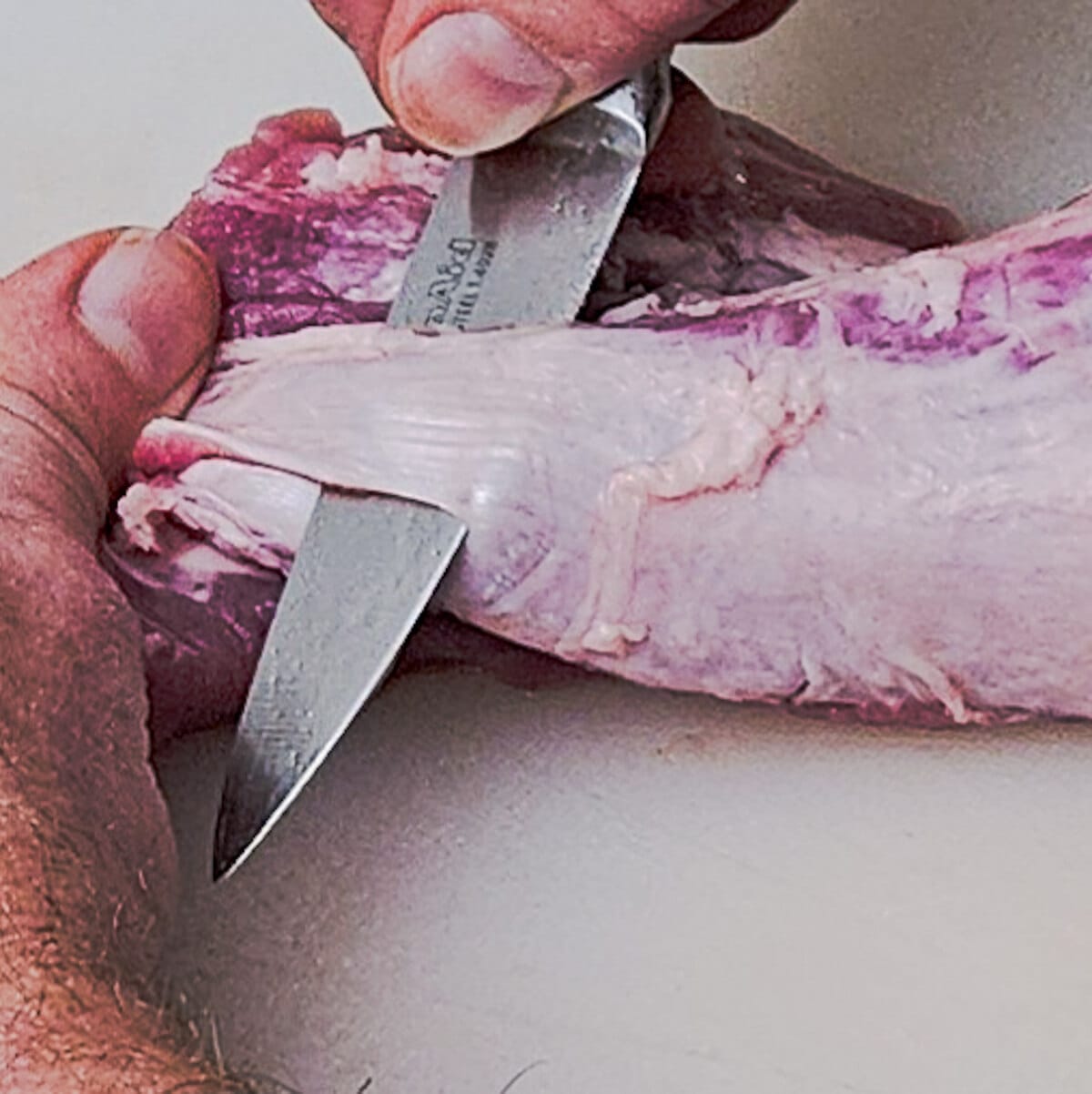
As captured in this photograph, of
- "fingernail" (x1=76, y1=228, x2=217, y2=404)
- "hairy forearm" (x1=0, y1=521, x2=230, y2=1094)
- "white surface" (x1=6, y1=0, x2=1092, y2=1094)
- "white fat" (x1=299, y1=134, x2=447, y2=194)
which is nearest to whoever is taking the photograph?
"hairy forearm" (x1=0, y1=521, x2=230, y2=1094)

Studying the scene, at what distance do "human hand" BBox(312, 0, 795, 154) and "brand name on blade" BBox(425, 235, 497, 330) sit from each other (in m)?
0.12

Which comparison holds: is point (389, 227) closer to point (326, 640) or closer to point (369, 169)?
point (369, 169)

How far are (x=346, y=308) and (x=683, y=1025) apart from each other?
0.68 m

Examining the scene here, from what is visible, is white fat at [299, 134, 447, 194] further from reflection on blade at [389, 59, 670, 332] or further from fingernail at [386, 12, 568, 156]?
fingernail at [386, 12, 568, 156]

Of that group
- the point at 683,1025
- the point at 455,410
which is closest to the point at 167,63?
the point at 455,410

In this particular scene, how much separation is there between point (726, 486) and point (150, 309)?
0.53m

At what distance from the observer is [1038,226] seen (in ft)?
5.52

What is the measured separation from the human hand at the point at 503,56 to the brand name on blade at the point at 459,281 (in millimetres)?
120

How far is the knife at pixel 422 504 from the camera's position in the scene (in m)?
1.60

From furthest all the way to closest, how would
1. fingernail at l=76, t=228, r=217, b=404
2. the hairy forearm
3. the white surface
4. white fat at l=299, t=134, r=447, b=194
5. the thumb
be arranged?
white fat at l=299, t=134, r=447, b=194, fingernail at l=76, t=228, r=217, b=404, the thumb, the white surface, the hairy forearm

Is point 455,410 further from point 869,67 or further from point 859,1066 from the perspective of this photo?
point 869,67

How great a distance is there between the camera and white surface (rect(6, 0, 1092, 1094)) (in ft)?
5.15

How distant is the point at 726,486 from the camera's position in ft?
5.41

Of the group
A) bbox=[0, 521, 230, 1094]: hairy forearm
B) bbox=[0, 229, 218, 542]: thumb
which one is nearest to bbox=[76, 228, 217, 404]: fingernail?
bbox=[0, 229, 218, 542]: thumb
